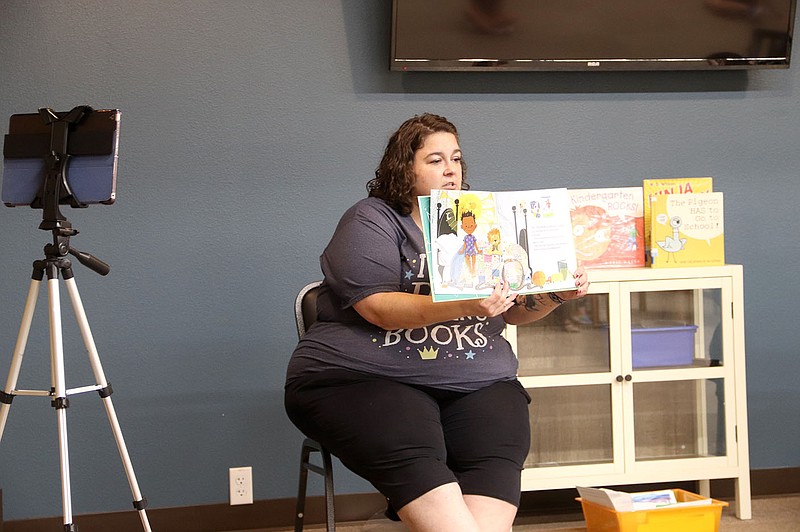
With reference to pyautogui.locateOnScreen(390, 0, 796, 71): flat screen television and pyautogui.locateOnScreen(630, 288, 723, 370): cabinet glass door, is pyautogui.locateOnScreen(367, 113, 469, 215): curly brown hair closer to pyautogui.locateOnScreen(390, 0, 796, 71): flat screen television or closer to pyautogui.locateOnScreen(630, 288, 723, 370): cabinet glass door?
pyautogui.locateOnScreen(390, 0, 796, 71): flat screen television

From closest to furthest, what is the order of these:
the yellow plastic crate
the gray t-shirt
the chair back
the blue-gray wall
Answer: the gray t-shirt < the chair back < the yellow plastic crate < the blue-gray wall

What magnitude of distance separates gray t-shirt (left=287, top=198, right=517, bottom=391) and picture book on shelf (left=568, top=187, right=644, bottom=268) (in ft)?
2.93

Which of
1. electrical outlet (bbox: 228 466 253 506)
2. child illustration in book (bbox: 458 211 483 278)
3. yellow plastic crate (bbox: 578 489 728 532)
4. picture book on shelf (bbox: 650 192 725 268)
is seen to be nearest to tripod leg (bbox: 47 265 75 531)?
electrical outlet (bbox: 228 466 253 506)

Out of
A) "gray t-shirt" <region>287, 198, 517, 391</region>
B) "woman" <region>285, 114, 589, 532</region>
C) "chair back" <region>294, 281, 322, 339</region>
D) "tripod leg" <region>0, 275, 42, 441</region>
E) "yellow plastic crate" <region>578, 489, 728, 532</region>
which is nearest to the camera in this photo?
"woman" <region>285, 114, 589, 532</region>

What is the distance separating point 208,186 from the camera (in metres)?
3.08

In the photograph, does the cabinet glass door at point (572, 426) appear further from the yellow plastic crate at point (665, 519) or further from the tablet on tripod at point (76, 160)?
the tablet on tripod at point (76, 160)

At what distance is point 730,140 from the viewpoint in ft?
11.2

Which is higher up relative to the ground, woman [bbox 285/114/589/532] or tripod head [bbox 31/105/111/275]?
tripod head [bbox 31/105/111/275]

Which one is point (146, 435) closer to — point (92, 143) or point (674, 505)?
point (92, 143)

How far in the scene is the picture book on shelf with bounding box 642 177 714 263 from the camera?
10.1 ft

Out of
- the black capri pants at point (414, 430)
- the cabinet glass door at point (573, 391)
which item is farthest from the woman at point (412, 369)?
the cabinet glass door at point (573, 391)

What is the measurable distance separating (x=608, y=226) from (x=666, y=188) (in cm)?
24

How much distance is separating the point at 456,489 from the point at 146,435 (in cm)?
150

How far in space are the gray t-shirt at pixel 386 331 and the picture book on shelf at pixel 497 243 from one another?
0.69ft
